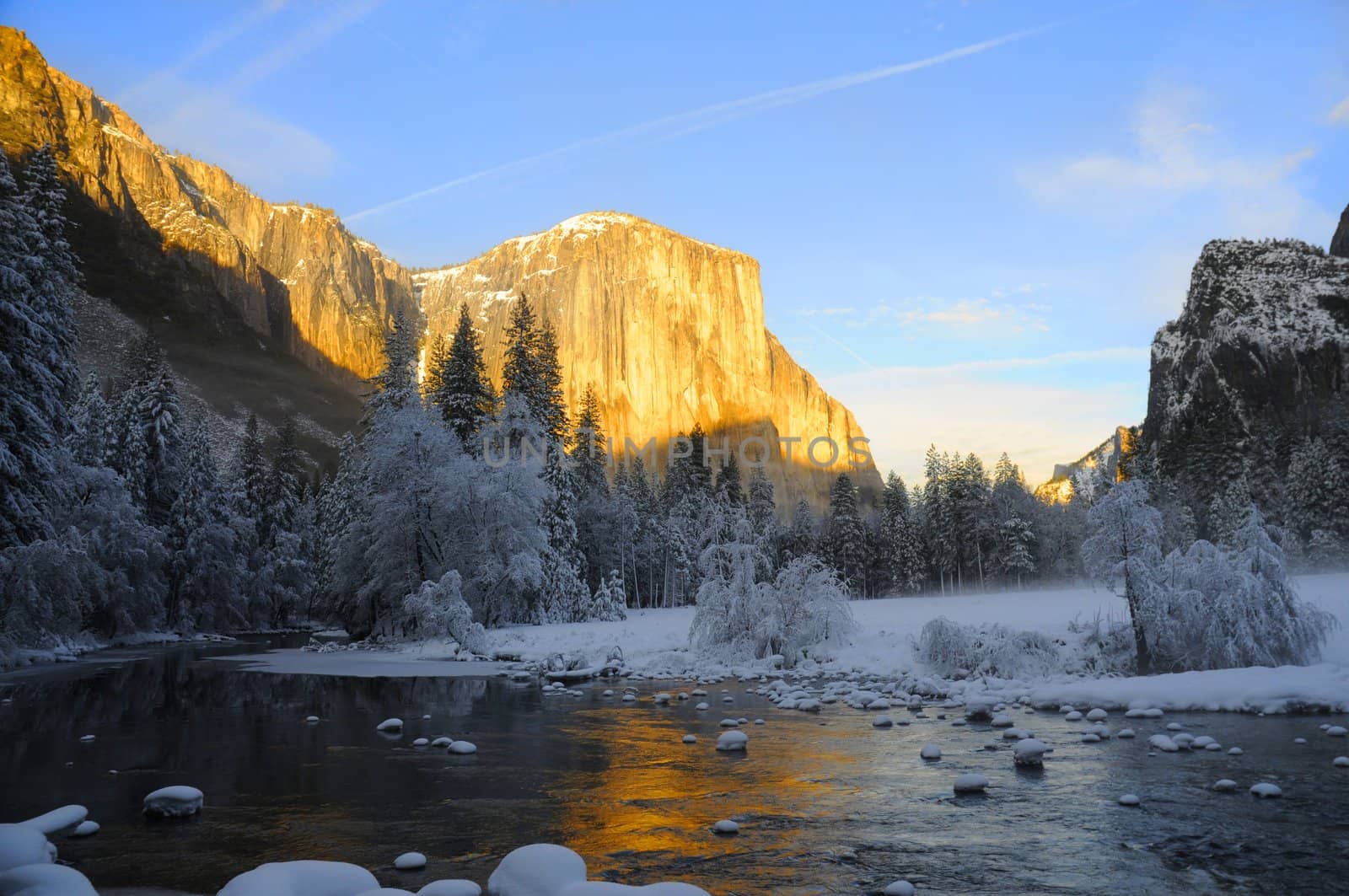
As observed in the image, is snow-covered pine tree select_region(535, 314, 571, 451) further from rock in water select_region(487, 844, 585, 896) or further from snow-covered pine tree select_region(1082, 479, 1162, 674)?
rock in water select_region(487, 844, 585, 896)

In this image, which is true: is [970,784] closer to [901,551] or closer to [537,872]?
[537,872]

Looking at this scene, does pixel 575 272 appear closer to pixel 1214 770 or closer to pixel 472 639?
pixel 472 639

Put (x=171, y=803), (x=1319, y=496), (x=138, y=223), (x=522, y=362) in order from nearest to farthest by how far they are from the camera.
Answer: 1. (x=171, y=803)
2. (x=522, y=362)
3. (x=1319, y=496)
4. (x=138, y=223)

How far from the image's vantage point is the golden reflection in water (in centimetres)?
613

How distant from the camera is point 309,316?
199875 mm

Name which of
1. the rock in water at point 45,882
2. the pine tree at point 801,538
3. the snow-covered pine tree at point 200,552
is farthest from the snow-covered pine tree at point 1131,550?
the pine tree at point 801,538

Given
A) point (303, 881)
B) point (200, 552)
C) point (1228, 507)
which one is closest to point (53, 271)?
point (303, 881)

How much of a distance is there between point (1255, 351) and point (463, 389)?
8547 cm

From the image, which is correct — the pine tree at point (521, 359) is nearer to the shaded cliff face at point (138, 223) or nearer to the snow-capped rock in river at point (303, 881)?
the snow-capped rock in river at point (303, 881)

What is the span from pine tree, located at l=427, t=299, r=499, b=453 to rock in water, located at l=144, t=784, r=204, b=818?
101 feet

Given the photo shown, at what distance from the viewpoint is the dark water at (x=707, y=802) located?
579 centimetres

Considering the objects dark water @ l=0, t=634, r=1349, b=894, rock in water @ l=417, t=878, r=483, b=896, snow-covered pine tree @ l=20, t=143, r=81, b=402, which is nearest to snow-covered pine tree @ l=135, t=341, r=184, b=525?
snow-covered pine tree @ l=20, t=143, r=81, b=402

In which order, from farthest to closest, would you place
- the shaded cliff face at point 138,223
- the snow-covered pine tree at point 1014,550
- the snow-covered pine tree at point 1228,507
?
the shaded cliff face at point 138,223 → the snow-covered pine tree at point 1014,550 → the snow-covered pine tree at point 1228,507

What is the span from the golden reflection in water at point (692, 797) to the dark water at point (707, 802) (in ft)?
0.12
